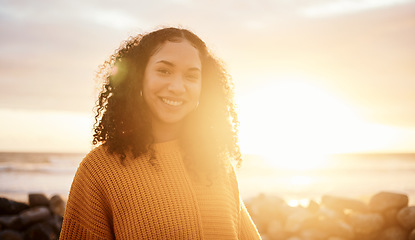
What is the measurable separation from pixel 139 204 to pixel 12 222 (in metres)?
5.33

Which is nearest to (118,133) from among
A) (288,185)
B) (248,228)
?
(248,228)

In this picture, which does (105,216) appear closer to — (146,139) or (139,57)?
(146,139)

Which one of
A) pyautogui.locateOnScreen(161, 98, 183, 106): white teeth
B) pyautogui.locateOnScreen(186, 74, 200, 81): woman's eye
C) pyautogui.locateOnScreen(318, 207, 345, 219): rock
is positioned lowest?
pyautogui.locateOnScreen(318, 207, 345, 219): rock

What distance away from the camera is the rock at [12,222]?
6.33m

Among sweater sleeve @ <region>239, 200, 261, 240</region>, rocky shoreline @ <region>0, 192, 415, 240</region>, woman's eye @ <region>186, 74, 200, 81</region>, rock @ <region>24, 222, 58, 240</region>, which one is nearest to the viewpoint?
woman's eye @ <region>186, 74, 200, 81</region>

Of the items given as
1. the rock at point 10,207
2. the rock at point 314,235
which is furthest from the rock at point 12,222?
the rock at point 314,235

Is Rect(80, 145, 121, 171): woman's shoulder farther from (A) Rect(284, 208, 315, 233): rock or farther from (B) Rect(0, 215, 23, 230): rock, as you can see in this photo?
(A) Rect(284, 208, 315, 233): rock

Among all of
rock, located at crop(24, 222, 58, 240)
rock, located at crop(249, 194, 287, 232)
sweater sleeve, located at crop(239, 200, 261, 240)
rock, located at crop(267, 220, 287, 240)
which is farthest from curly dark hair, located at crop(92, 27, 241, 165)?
rock, located at crop(249, 194, 287, 232)

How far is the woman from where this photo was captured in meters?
2.01

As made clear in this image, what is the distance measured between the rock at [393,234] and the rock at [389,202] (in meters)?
0.39

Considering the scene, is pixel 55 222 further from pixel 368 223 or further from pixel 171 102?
pixel 368 223

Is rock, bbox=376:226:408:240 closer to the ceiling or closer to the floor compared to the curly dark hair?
closer to the floor

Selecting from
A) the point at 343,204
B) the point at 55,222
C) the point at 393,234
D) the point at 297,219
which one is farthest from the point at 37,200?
the point at 393,234

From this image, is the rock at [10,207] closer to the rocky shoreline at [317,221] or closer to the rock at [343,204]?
the rocky shoreline at [317,221]
